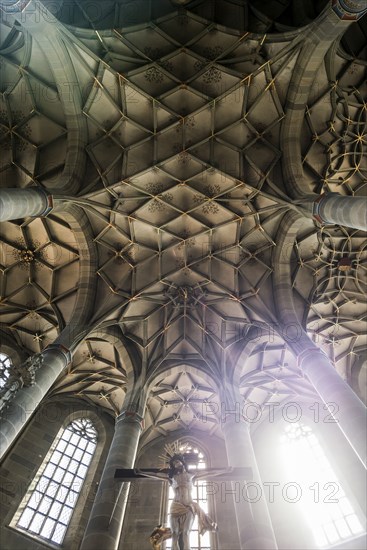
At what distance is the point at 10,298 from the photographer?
16.8m

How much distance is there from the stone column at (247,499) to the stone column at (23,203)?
31.4 ft

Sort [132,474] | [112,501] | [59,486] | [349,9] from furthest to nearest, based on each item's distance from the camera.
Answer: [59,486], [349,9], [112,501], [132,474]

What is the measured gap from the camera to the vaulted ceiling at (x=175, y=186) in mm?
13852

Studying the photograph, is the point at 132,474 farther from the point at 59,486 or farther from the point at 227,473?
the point at 59,486

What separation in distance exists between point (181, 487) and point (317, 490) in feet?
31.8

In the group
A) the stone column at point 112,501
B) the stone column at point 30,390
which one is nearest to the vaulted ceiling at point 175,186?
the stone column at point 30,390

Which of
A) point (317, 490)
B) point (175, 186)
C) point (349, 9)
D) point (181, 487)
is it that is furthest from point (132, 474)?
point (349, 9)

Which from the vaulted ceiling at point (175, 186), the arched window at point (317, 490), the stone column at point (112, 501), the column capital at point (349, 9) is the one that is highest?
the vaulted ceiling at point (175, 186)

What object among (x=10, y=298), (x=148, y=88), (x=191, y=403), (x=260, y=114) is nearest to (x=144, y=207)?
(x=148, y=88)

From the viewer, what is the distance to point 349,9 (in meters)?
11.0

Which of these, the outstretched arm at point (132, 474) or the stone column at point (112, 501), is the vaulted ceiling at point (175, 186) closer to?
the stone column at point (112, 501)

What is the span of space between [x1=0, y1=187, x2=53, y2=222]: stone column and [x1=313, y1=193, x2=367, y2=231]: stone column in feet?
29.9

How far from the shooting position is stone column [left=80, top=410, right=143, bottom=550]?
9.09m

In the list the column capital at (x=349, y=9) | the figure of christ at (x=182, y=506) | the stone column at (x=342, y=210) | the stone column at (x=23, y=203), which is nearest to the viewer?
the figure of christ at (x=182, y=506)
